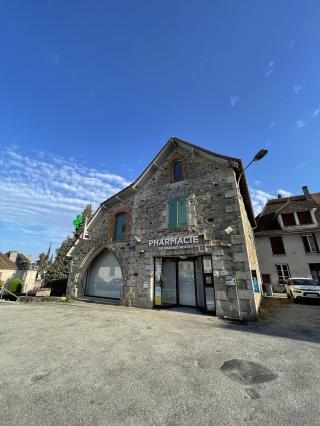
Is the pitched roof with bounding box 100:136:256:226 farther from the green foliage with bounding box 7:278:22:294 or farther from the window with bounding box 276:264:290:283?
the green foliage with bounding box 7:278:22:294

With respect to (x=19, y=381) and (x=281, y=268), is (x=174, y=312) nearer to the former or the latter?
(x=19, y=381)

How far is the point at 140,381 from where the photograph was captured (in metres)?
3.14

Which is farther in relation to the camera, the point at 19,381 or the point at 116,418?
the point at 19,381

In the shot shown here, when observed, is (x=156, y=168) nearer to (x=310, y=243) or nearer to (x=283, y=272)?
(x=283, y=272)

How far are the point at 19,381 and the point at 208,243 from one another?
7094 mm

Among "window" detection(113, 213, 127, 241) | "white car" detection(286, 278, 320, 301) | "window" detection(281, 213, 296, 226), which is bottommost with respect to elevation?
"white car" detection(286, 278, 320, 301)

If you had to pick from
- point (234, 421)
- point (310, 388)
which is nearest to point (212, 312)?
point (310, 388)

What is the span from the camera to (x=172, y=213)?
32.2 feet

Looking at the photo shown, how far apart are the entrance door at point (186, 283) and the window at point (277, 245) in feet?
41.3

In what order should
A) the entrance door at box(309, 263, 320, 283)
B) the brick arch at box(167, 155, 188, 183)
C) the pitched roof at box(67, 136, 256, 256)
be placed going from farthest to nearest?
the entrance door at box(309, 263, 320, 283)
the brick arch at box(167, 155, 188, 183)
the pitched roof at box(67, 136, 256, 256)

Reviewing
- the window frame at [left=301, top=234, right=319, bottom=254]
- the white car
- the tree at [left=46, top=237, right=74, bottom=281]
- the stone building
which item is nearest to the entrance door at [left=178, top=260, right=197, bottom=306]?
the stone building

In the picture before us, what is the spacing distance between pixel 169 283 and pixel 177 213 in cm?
377

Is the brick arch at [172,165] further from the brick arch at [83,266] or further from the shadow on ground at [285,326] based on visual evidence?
the shadow on ground at [285,326]

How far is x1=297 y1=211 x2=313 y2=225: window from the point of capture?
57.5ft
